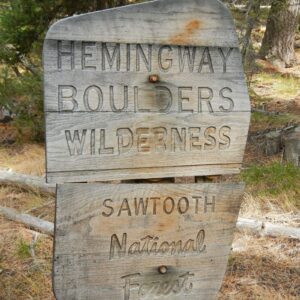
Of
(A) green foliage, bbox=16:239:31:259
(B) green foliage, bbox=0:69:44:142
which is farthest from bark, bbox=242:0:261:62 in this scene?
(A) green foliage, bbox=16:239:31:259

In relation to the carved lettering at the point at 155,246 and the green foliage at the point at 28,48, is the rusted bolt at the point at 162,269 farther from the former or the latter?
the green foliage at the point at 28,48

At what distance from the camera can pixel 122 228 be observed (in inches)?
91.7

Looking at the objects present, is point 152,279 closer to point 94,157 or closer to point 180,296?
point 180,296

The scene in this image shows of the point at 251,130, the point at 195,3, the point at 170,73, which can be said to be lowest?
the point at 251,130

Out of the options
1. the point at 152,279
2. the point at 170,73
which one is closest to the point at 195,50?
the point at 170,73

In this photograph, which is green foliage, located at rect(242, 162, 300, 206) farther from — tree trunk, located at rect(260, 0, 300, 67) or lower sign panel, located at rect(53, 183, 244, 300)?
tree trunk, located at rect(260, 0, 300, 67)

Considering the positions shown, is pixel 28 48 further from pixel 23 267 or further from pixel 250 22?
pixel 23 267

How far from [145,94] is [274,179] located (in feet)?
9.85

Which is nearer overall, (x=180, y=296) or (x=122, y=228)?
(x=122, y=228)

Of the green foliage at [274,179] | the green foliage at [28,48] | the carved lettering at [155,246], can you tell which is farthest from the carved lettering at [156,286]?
the green foliage at [28,48]

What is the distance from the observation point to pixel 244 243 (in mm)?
3908

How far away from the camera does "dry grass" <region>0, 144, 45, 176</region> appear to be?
19.1 feet

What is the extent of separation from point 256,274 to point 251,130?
3813 mm

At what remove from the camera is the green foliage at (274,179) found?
15.5 feet
